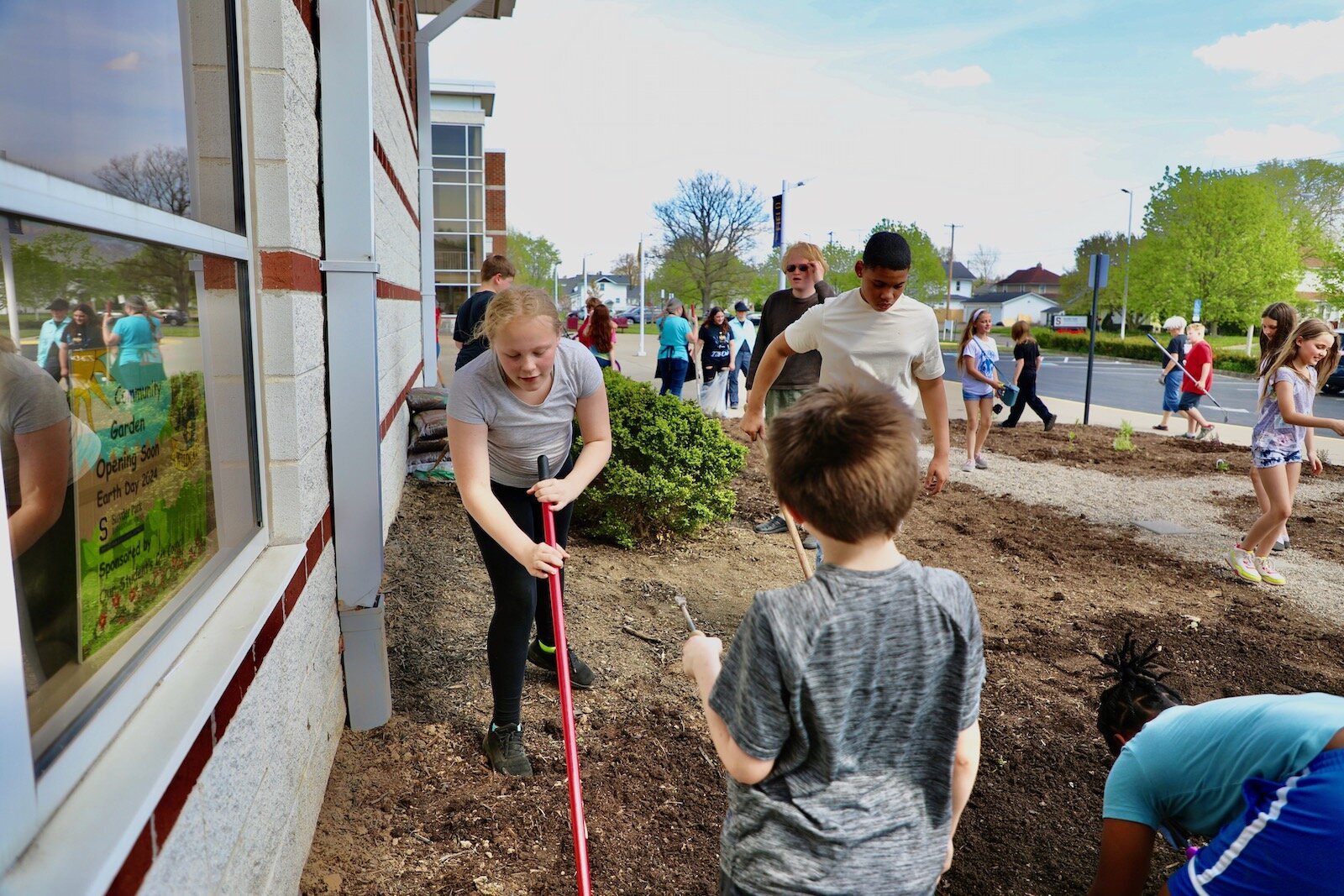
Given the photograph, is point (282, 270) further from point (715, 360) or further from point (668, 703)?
point (715, 360)

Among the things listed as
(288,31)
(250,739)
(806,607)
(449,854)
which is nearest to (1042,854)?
(449,854)

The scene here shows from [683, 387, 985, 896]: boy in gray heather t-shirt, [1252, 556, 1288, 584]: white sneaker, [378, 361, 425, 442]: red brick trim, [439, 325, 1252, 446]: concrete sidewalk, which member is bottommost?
[439, 325, 1252, 446]: concrete sidewalk

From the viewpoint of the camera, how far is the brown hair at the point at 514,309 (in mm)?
2934

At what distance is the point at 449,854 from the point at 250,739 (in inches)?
38.0

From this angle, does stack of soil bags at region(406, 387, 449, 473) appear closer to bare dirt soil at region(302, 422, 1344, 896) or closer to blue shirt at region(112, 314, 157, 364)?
bare dirt soil at region(302, 422, 1344, 896)

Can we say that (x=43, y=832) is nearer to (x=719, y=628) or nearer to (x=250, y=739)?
(x=250, y=739)

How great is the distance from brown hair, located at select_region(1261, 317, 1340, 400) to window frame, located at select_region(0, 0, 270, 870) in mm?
5828

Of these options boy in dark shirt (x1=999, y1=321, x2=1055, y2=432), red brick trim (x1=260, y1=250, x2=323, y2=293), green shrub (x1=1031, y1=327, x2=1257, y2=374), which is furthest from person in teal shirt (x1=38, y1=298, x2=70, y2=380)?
green shrub (x1=1031, y1=327, x2=1257, y2=374)

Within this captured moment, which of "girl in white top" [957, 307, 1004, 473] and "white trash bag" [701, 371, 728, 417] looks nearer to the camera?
"girl in white top" [957, 307, 1004, 473]

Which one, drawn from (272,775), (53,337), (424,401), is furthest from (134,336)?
(424,401)

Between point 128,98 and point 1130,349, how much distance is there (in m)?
46.1

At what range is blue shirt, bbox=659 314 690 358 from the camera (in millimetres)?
13383

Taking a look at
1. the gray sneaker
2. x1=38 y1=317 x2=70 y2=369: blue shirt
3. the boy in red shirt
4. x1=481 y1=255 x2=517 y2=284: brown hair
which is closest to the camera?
x1=38 y1=317 x2=70 y2=369: blue shirt

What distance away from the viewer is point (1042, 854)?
3.04 meters
